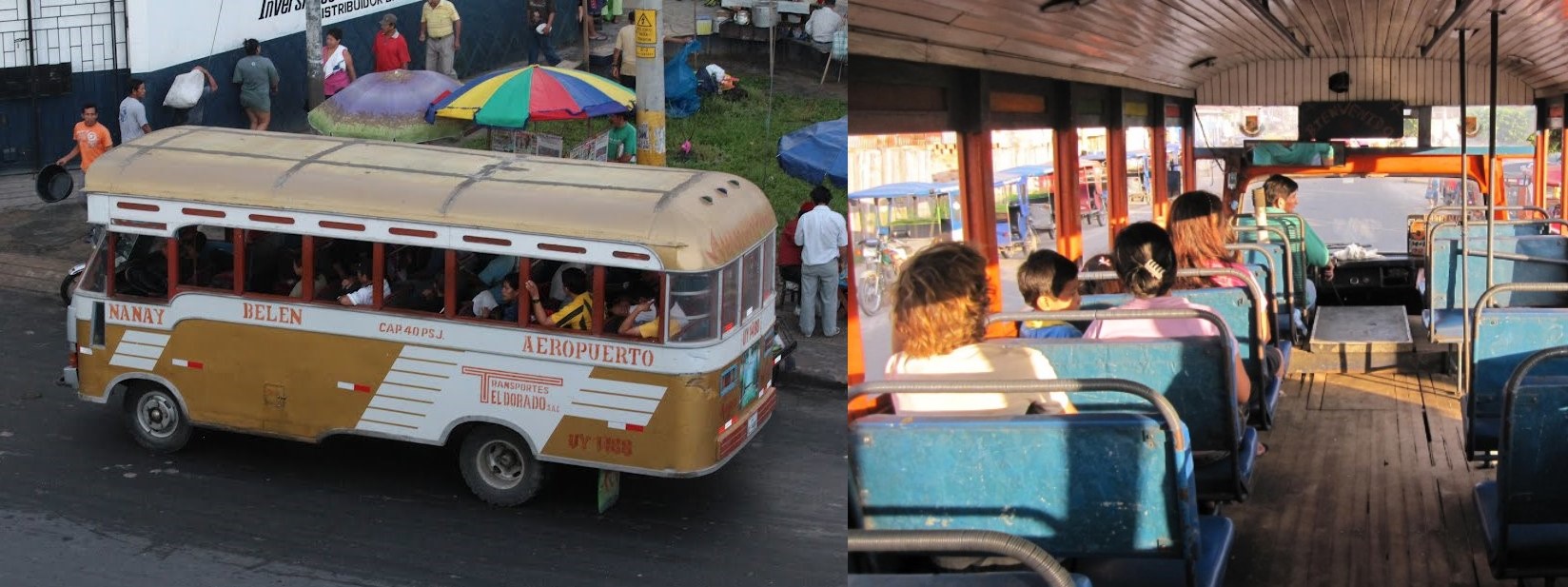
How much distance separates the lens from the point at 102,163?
20.0 feet

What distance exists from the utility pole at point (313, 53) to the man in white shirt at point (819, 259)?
2590 mm

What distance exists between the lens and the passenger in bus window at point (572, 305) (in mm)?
5797

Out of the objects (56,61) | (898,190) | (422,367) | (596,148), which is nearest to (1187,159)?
(596,148)

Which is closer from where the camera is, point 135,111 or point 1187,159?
point 135,111

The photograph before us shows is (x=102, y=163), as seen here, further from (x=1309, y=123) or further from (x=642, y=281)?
(x=1309, y=123)

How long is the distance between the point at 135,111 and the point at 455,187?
6.24 ft

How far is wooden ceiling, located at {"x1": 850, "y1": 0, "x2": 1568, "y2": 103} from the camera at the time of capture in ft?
10.7

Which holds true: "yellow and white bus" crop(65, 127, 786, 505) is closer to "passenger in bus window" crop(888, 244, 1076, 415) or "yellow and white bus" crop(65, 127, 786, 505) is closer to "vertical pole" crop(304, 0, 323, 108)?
"vertical pole" crop(304, 0, 323, 108)

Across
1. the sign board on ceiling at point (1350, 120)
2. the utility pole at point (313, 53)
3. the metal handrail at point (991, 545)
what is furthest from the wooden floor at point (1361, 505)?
the utility pole at point (313, 53)

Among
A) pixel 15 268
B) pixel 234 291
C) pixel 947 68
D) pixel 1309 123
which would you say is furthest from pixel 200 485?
pixel 1309 123

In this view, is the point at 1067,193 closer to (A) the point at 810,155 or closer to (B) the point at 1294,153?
(A) the point at 810,155

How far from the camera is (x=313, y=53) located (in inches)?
296

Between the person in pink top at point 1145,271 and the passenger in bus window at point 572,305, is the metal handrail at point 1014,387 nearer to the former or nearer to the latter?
the person in pink top at point 1145,271

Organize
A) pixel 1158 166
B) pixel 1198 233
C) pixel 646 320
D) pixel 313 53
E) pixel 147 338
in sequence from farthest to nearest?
pixel 1158 166
pixel 313 53
pixel 147 338
pixel 646 320
pixel 1198 233
